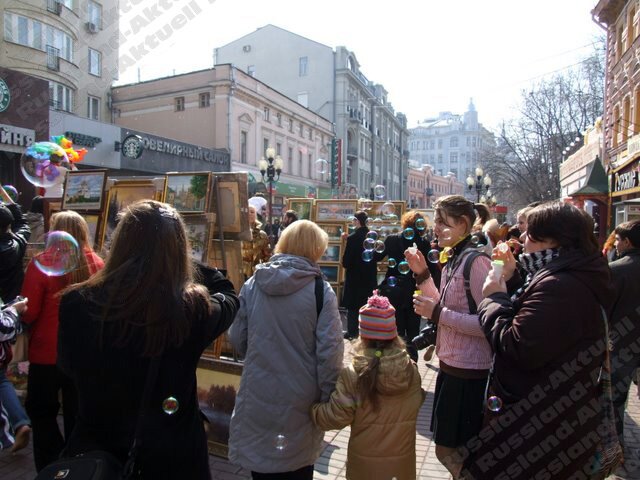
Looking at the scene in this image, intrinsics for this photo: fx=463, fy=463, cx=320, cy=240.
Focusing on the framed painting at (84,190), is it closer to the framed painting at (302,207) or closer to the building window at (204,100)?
the framed painting at (302,207)

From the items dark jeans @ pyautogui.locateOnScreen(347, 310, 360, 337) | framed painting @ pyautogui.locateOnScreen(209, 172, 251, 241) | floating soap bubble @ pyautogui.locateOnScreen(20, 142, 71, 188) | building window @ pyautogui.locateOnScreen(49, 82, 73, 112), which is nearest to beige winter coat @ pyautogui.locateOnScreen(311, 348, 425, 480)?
framed painting @ pyautogui.locateOnScreen(209, 172, 251, 241)

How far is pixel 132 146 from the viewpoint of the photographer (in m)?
19.3

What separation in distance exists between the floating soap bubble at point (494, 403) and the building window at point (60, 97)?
2506 cm

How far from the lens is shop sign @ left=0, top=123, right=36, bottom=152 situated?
1204 cm

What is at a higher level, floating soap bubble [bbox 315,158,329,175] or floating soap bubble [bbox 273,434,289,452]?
floating soap bubble [bbox 315,158,329,175]

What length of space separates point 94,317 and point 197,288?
39 centimetres

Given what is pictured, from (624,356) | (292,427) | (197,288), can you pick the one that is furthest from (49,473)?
(624,356)

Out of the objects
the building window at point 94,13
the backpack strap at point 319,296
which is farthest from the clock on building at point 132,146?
the backpack strap at point 319,296

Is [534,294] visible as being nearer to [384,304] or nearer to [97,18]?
[384,304]

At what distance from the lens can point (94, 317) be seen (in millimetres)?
1708

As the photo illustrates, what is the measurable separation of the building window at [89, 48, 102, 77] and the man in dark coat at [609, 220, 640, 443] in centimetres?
2984

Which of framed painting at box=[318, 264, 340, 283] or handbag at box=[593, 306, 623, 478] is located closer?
handbag at box=[593, 306, 623, 478]

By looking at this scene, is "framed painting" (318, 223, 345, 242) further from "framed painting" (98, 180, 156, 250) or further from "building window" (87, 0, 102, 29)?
"building window" (87, 0, 102, 29)

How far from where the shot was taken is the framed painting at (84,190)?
5.86 meters
